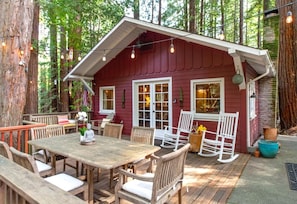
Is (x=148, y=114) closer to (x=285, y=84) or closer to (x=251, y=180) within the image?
(x=251, y=180)

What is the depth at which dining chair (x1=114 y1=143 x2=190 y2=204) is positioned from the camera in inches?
66.5

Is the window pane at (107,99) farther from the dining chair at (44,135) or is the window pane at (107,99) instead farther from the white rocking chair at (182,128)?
the dining chair at (44,135)

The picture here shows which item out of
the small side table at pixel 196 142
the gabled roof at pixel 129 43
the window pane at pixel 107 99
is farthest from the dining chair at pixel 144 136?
the window pane at pixel 107 99

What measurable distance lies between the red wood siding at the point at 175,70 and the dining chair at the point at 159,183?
3.47 meters

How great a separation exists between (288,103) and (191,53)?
153 inches

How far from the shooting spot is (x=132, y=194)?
1.89 meters

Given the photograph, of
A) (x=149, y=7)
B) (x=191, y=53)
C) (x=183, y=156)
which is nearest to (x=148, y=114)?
(x=191, y=53)

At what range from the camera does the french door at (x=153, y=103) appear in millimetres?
6141

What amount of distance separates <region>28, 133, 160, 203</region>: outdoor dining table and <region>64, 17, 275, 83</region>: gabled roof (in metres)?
3.01

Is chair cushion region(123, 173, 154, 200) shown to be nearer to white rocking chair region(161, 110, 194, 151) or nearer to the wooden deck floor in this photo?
the wooden deck floor

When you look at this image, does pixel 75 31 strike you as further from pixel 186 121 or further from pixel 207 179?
pixel 207 179

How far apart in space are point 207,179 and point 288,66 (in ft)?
18.2

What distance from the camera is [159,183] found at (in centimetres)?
173

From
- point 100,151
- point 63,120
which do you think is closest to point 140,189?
point 100,151
